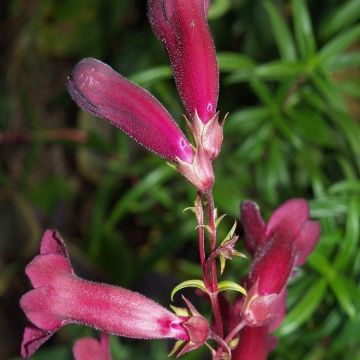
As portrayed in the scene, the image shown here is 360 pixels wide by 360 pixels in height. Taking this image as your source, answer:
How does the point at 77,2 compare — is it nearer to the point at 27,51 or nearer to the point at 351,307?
the point at 27,51

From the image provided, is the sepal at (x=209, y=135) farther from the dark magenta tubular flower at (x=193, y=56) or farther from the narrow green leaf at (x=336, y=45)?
the narrow green leaf at (x=336, y=45)

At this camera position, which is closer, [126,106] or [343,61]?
[126,106]

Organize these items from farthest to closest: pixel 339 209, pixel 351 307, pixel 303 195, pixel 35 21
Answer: pixel 35 21 < pixel 303 195 < pixel 339 209 < pixel 351 307

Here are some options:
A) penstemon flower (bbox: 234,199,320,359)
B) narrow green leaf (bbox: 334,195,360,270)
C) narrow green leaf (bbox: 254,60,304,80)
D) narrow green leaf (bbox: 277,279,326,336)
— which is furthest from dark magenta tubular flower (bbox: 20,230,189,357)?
narrow green leaf (bbox: 254,60,304,80)

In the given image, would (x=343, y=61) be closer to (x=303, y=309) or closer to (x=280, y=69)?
(x=280, y=69)

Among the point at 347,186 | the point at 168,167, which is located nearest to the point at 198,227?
the point at 347,186

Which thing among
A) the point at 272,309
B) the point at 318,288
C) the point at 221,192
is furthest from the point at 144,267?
the point at 272,309

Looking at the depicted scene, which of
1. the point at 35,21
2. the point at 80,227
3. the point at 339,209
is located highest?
the point at 35,21
